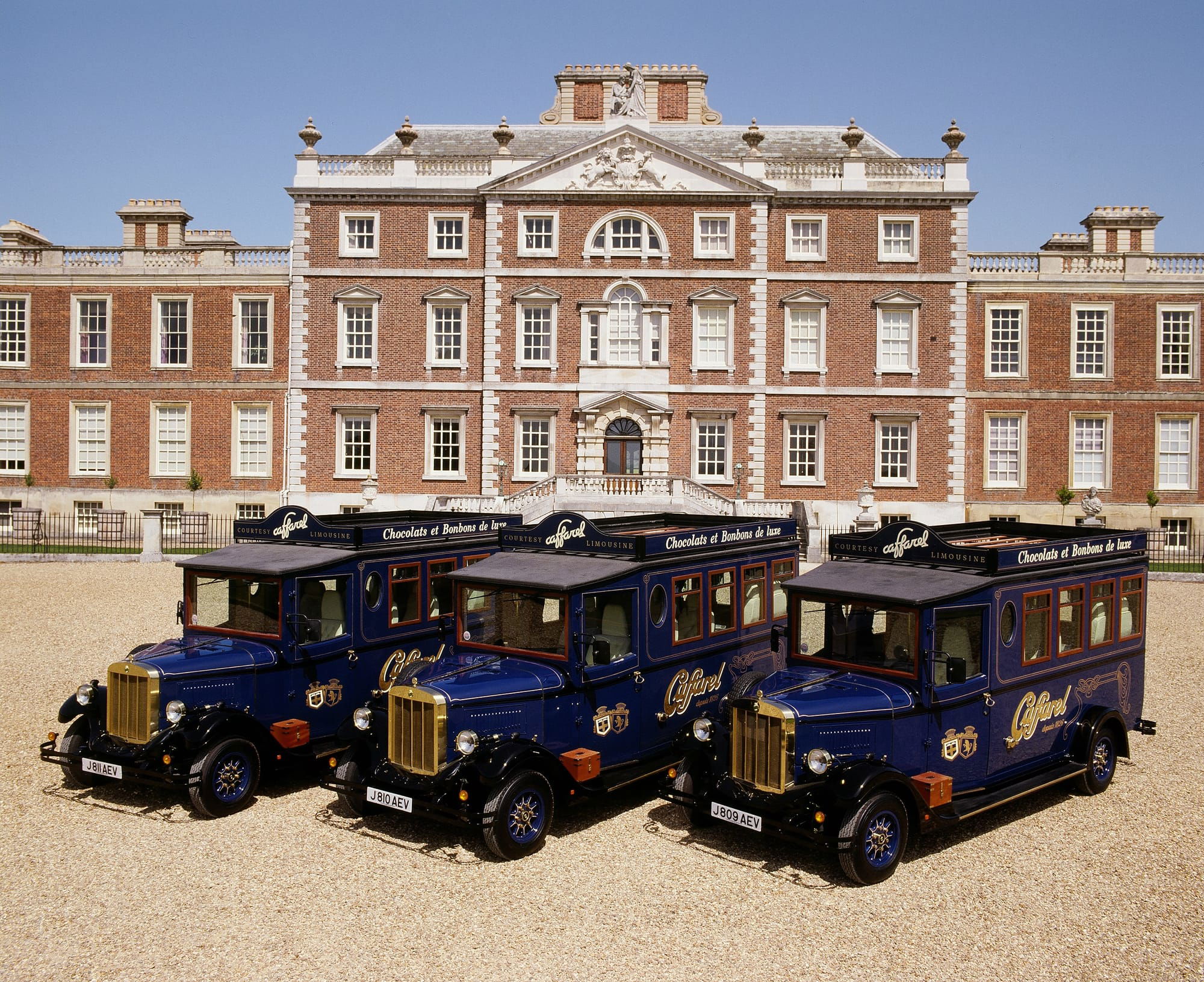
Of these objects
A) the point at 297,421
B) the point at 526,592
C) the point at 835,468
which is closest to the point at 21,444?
the point at 297,421

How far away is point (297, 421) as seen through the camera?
105 ft

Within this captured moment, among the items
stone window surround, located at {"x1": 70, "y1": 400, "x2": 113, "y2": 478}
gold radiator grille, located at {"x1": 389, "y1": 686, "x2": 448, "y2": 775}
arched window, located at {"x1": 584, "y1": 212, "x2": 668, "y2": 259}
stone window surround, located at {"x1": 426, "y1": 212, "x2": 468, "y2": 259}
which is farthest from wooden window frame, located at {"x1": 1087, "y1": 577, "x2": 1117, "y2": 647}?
stone window surround, located at {"x1": 70, "y1": 400, "x2": 113, "y2": 478}

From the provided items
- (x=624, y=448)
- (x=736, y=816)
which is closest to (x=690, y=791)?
(x=736, y=816)

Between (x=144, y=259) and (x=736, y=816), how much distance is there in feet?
105

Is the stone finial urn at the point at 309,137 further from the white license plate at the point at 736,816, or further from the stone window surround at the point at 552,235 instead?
the white license plate at the point at 736,816

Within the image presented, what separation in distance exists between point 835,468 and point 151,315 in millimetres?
23016

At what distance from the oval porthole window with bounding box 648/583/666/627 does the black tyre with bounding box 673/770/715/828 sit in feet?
5.07

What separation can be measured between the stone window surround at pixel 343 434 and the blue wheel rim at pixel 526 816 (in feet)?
80.2

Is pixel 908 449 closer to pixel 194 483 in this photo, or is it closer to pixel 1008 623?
pixel 194 483

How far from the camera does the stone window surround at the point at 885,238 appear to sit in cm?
3138

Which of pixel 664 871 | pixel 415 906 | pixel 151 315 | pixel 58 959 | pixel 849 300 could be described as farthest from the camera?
pixel 151 315

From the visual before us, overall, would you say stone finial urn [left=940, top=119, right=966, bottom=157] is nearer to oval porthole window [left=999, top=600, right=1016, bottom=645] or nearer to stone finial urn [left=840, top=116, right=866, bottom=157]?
stone finial urn [left=840, top=116, right=866, bottom=157]

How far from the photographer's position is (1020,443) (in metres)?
32.6

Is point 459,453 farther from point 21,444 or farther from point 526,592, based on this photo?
point 526,592
